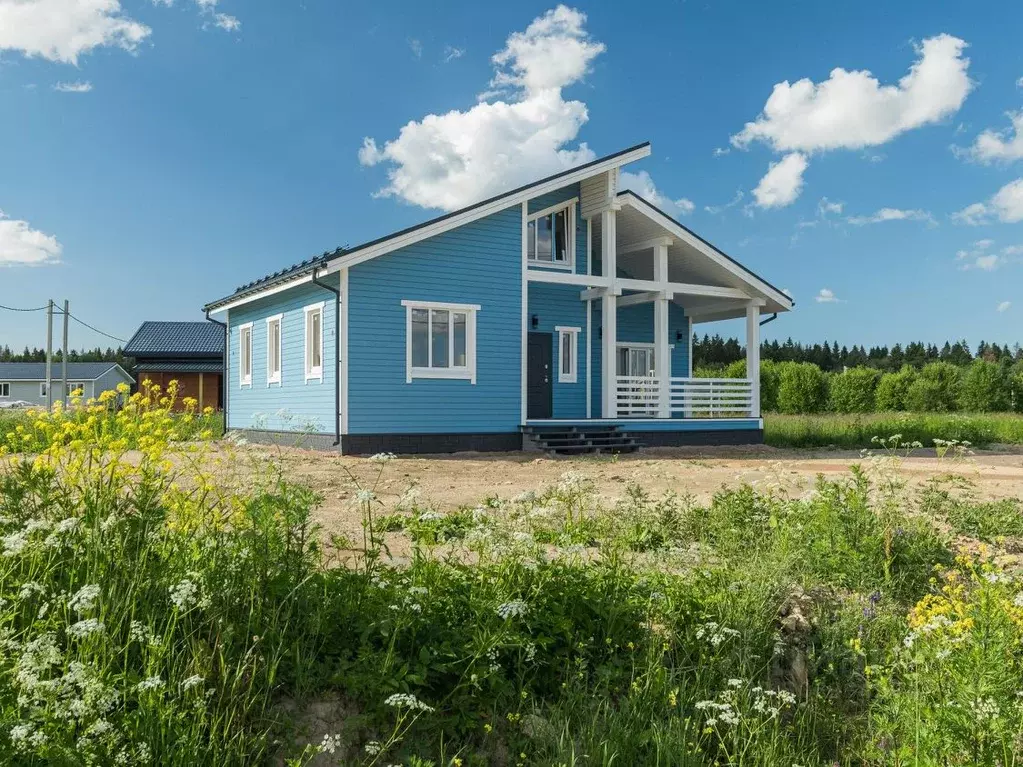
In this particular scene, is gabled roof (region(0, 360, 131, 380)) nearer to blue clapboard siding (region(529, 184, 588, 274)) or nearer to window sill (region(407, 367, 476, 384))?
blue clapboard siding (region(529, 184, 588, 274))

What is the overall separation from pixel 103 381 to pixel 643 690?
69222mm

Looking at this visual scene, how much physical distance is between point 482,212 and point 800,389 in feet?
81.8

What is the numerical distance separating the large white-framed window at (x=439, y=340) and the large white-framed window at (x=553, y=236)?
2666 mm

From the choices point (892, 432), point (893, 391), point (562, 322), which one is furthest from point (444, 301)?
point (893, 391)

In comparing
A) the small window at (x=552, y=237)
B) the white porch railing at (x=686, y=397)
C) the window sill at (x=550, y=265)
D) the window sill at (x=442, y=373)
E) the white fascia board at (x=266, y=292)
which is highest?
the small window at (x=552, y=237)

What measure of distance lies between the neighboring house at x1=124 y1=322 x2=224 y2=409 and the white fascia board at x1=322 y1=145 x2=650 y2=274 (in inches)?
1012

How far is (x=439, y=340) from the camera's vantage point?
57.2 ft

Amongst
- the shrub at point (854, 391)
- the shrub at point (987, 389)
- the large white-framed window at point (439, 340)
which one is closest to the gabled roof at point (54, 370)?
the shrub at point (854, 391)

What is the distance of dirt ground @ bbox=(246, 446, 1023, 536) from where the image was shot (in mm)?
9391

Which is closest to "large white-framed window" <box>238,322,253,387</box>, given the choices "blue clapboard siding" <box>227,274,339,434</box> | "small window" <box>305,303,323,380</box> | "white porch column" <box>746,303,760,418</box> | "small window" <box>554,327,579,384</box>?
"blue clapboard siding" <box>227,274,339,434</box>

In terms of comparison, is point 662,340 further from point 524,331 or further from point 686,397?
point 524,331

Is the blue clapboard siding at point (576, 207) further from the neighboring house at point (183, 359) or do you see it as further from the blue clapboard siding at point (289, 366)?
the neighboring house at point (183, 359)

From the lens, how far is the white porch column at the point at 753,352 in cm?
2145

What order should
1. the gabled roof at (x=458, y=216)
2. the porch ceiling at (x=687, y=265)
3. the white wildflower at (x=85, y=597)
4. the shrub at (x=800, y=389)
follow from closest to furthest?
the white wildflower at (x=85, y=597) → the gabled roof at (x=458, y=216) → the porch ceiling at (x=687, y=265) → the shrub at (x=800, y=389)
